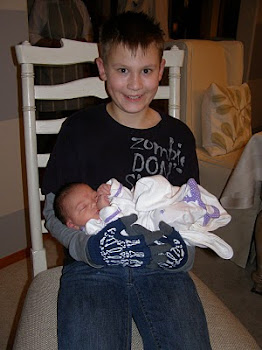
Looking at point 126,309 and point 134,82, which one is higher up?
point 134,82

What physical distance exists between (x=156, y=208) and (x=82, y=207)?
18 centimetres

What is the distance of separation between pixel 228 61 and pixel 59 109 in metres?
1.29

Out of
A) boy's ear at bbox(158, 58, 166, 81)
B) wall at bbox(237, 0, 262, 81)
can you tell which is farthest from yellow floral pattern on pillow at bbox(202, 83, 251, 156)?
wall at bbox(237, 0, 262, 81)

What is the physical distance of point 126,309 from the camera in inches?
30.7

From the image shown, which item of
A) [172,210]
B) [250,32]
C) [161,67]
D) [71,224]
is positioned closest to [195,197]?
[172,210]

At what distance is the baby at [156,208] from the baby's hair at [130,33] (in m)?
0.36

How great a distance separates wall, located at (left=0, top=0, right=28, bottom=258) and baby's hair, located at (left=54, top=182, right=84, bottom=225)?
809 mm

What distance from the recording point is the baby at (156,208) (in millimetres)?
801

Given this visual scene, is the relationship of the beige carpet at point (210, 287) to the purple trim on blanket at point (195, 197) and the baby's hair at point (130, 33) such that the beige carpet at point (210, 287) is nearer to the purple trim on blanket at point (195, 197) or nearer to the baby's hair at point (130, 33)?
the purple trim on blanket at point (195, 197)

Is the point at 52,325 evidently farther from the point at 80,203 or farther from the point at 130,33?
the point at 130,33

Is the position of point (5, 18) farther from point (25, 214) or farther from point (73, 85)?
point (25, 214)

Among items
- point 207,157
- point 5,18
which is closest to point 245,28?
point 207,157

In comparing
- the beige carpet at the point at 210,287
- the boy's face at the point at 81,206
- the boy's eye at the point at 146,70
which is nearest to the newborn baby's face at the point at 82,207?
the boy's face at the point at 81,206

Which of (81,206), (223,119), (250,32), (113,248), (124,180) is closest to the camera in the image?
(113,248)
